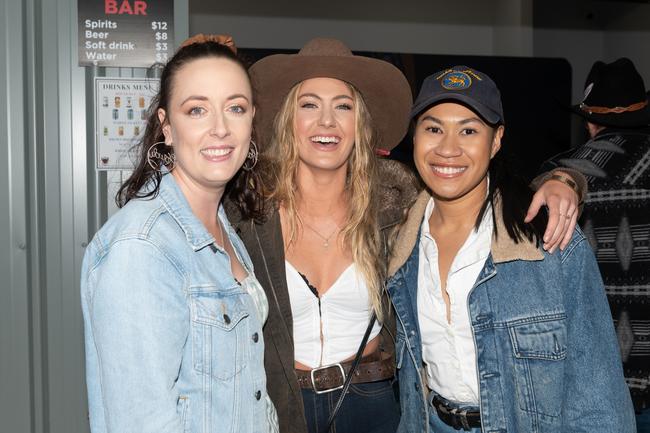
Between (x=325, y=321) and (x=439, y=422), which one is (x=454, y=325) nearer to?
(x=439, y=422)

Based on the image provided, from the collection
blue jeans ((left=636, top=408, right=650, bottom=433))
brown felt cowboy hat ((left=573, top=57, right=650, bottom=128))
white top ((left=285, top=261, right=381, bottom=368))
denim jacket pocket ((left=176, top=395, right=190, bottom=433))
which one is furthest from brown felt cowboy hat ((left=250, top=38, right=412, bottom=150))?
blue jeans ((left=636, top=408, right=650, bottom=433))

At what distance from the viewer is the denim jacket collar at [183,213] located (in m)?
1.67

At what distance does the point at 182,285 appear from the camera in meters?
1.57

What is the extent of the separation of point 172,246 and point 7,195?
1302 millimetres

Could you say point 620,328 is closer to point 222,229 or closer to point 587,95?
point 587,95

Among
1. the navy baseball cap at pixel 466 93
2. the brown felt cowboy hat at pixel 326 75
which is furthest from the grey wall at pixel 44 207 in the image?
the navy baseball cap at pixel 466 93

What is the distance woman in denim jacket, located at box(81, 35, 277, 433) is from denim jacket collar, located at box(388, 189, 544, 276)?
522mm

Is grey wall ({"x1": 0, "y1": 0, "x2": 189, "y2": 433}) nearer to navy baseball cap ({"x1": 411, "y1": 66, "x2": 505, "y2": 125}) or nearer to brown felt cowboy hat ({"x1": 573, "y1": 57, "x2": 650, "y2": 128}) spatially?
navy baseball cap ({"x1": 411, "y1": 66, "x2": 505, "y2": 125})

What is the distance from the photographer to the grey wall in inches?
100

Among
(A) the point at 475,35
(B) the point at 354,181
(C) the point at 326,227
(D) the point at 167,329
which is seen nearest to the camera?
(D) the point at 167,329

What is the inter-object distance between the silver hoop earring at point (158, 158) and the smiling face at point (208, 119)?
5 centimetres

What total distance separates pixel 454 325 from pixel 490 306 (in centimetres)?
12


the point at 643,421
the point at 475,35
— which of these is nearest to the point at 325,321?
the point at 643,421

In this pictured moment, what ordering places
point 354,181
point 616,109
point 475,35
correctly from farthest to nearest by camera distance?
point 475,35
point 616,109
point 354,181
